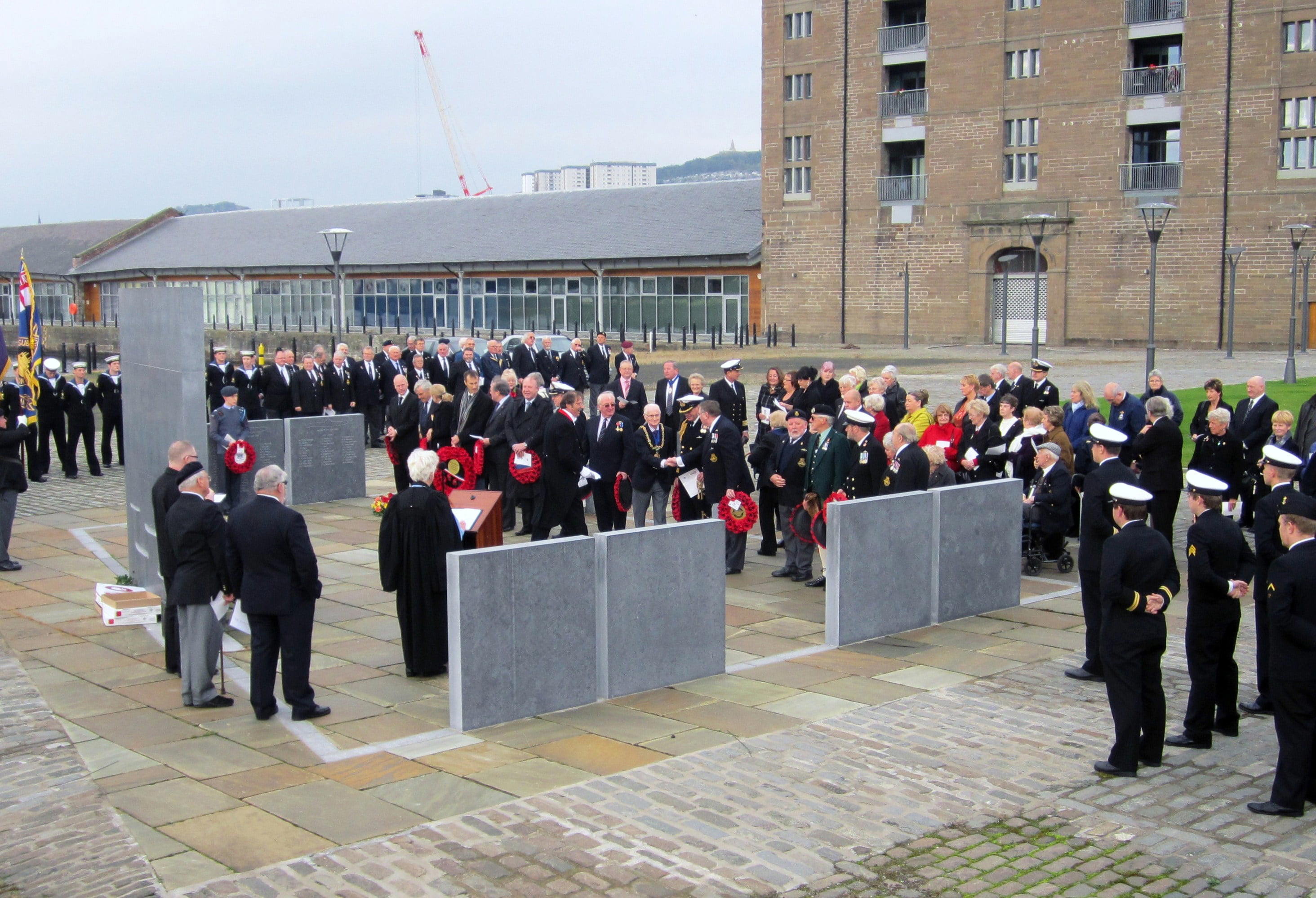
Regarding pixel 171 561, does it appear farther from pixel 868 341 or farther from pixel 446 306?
pixel 446 306

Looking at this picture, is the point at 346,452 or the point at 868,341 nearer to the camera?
the point at 346,452

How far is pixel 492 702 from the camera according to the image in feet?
27.4

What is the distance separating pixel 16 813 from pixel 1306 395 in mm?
26650

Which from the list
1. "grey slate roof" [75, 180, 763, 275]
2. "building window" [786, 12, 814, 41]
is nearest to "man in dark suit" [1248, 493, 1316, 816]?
"grey slate roof" [75, 180, 763, 275]

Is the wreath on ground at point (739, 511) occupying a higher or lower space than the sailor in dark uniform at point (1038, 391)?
lower

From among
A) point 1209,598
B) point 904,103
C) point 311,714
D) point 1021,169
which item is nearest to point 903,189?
point 904,103

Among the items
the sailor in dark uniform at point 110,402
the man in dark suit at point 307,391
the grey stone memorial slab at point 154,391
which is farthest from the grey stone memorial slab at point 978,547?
the sailor in dark uniform at point 110,402

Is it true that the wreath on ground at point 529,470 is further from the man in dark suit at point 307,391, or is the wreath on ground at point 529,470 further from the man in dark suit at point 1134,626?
the man in dark suit at point 1134,626

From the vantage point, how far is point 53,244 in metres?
84.6

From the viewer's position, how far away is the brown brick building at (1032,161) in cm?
4372

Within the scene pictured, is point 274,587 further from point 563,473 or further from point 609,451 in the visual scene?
point 609,451

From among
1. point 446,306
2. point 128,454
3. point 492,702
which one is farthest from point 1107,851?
point 446,306

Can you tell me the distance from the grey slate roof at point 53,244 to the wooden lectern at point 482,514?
252 feet

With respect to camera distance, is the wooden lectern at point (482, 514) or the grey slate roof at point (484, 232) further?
the grey slate roof at point (484, 232)
